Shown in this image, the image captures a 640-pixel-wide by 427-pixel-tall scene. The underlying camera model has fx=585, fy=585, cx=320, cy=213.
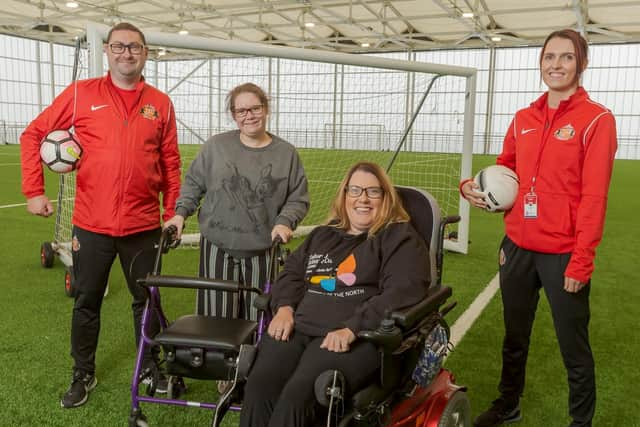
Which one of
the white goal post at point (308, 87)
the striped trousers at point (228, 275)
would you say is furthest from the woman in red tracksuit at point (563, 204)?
the white goal post at point (308, 87)

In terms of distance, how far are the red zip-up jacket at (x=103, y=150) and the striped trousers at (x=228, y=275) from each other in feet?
1.33

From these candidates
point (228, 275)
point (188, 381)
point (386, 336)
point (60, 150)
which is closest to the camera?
point (386, 336)

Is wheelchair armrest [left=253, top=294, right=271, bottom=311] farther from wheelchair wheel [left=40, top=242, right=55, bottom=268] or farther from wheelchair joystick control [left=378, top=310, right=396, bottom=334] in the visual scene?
wheelchair wheel [left=40, top=242, right=55, bottom=268]

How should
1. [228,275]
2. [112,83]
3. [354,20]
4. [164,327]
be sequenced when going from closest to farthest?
[164,327], [112,83], [228,275], [354,20]

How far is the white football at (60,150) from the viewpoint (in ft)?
9.15

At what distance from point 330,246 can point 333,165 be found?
1197 centimetres

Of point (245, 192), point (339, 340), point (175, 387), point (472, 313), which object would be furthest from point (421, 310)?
point (472, 313)

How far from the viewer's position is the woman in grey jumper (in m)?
2.94

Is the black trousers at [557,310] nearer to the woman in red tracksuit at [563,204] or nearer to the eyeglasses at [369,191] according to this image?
the woman in red tracksuit at [563,204]

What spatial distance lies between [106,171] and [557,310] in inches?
85.7

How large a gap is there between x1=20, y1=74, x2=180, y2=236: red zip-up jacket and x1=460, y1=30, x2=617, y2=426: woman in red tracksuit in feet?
5.35

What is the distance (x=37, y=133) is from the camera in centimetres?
288

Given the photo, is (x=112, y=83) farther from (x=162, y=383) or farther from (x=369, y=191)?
(x=162, y=383)

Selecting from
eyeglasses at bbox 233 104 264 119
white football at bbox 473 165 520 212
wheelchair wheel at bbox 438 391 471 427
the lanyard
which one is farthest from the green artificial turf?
eyeglasses at bbox 233 104 264 119
